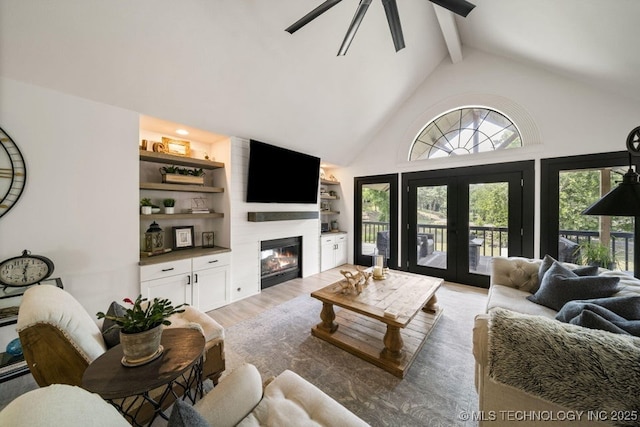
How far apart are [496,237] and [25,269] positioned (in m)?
5.82

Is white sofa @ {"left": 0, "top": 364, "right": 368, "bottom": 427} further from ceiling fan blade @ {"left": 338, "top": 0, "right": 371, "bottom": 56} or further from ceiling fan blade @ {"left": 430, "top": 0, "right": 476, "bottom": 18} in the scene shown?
ceiling fan blade @ {"left": 430, "top": 0, "right": 476, "bottom": 18}

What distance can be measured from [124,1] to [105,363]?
2.58 metres

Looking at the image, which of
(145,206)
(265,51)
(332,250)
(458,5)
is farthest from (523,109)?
(145,206)

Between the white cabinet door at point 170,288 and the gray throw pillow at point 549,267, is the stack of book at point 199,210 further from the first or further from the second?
the gray throw pillow at point 549,267

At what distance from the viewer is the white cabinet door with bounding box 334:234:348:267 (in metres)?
5.29

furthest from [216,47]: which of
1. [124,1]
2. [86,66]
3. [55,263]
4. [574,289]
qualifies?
[574,289]

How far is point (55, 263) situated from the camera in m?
2.11

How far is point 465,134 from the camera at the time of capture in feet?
13.4

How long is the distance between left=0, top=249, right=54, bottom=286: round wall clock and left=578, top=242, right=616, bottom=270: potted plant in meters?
6.19

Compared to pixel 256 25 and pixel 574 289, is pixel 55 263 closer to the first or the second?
pixel 256 25

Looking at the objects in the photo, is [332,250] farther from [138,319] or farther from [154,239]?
[138,319]

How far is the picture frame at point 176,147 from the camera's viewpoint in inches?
118

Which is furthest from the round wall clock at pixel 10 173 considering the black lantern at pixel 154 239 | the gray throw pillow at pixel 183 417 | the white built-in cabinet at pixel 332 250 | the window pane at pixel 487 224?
the window pane at pixel 487 224

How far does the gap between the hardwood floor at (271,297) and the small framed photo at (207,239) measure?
0.96 m
